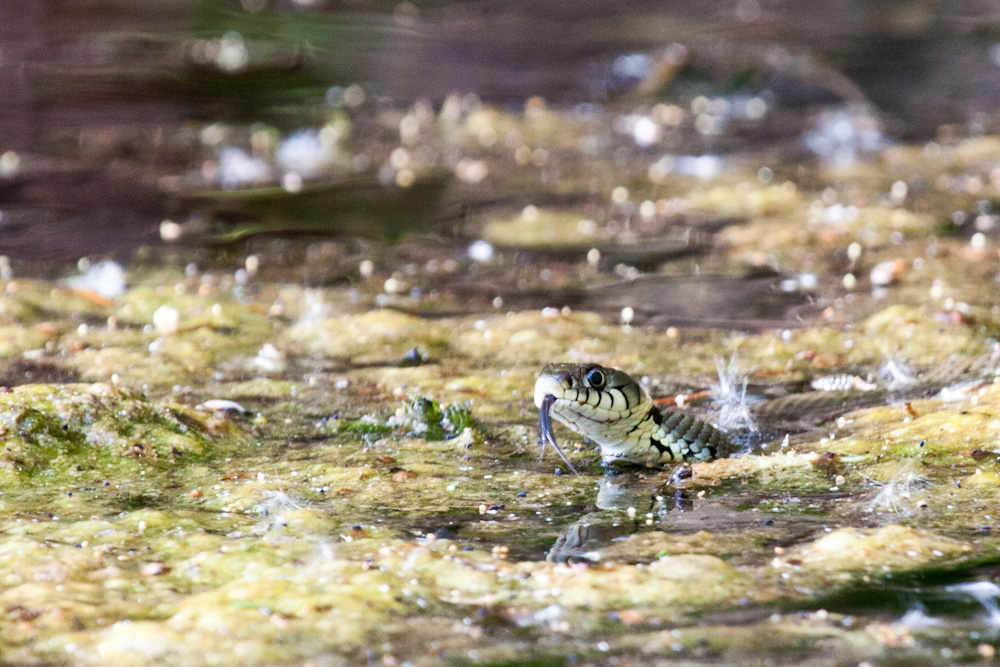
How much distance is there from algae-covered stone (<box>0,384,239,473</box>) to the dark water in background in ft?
9.48

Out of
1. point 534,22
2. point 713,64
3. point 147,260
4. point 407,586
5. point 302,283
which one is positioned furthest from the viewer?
point 534,22

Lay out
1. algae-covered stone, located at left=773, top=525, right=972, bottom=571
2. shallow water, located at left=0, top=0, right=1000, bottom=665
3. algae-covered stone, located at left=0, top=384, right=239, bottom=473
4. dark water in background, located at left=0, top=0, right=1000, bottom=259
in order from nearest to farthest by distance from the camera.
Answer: shallow water, located at left=0, top=0, right=1000, bottom=665 < algae-covered stone, located at left=773, top=525, right=972, bottom=571 < algae-covered stone, located at left=0, top=384, right=239, bottom=473 < dark water in background, located at left=0, top=0, right=1000, bottom=259

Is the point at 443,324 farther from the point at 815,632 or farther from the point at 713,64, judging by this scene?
the point at 713,64

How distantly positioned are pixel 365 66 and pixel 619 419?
30.3 feet

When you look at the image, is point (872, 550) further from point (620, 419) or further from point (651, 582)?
point (620, 419)

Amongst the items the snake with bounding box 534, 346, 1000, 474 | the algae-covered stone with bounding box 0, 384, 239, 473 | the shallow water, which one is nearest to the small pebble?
the shallow water

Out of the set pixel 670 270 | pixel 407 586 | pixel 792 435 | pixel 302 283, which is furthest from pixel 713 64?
pixel 407 586

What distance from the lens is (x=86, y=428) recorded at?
342 cm

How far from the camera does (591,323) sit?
4.91m

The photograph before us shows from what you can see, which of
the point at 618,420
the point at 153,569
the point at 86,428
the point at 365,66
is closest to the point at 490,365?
the point at 618,420

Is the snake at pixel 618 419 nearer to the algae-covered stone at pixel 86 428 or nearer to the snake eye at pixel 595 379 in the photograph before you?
the snake eye at pixel 595 379

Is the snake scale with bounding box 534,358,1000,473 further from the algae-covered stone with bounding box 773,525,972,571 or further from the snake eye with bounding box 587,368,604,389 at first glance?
the algae-covered stone with bounding box 773,525,972,571

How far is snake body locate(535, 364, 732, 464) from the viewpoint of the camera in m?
3.33

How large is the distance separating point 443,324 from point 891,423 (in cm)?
198
